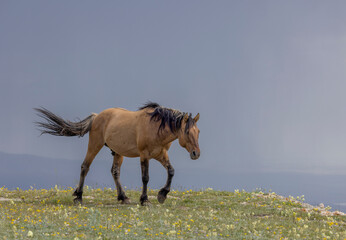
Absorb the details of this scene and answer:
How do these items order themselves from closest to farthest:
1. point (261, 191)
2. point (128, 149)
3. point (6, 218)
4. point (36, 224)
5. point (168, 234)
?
point (168, 234) < point (36, 224) < point (6, 218) < point (128, 149) < point (261, 191)

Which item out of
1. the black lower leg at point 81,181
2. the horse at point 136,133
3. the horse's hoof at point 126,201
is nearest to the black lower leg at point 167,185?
the horse at point 136,133

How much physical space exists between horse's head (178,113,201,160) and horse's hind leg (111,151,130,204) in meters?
3.80

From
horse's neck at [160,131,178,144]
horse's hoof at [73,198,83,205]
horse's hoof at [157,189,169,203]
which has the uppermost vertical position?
horse's neck at [160,131,178,144]

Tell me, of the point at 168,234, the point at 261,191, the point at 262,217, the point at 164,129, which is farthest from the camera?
the point at 261,191

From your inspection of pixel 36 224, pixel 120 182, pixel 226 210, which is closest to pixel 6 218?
pixel 36 224

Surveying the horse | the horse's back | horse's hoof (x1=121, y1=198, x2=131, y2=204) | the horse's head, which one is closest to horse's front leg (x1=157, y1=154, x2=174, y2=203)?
the horse

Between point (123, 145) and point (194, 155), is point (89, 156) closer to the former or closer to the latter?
point (123, 145)

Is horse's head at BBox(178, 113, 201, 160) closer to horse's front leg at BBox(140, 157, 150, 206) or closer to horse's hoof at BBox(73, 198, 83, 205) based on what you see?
horse's front leg at BBox(140, 157, 150, 206)

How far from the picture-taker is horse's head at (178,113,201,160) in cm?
1461

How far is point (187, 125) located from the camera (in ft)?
48.3

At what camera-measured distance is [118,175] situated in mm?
17562

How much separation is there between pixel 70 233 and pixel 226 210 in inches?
258

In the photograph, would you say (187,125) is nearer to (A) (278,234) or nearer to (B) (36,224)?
(A) (278,234)

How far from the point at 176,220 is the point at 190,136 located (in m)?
3.37
